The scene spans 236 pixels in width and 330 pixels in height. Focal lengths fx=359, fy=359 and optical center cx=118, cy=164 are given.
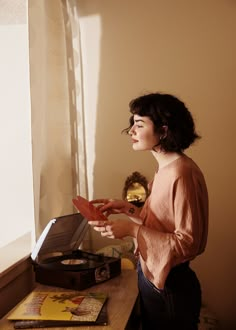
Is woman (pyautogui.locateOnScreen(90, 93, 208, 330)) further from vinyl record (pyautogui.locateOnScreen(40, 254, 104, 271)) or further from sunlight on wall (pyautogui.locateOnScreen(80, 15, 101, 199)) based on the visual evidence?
sunlight on wall (pyautogui.locateOnScreen(80, 15, 101, 199))

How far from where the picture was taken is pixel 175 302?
1064mm

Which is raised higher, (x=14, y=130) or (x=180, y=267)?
(x=14, y=130)

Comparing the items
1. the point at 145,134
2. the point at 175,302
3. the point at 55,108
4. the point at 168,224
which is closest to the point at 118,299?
the point at 175,302

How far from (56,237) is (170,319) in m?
0.51

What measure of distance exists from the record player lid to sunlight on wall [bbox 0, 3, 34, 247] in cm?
28

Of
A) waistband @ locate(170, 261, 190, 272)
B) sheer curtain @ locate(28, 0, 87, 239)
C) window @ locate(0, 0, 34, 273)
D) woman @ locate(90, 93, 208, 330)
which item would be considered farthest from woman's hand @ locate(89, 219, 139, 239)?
window @ locate(0, 0, 34, 273)

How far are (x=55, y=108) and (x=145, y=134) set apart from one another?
60 cm

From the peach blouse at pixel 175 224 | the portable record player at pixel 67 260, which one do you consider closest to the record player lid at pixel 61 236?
the portable record player at pixel 67 260

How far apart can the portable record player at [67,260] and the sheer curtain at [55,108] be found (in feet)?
0.38

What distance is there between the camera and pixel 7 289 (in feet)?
4.06

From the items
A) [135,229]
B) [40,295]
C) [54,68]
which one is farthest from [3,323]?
[54,68]

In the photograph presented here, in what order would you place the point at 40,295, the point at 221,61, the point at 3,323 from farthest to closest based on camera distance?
the point at 221,61, the point at 40,295, the point at 3,323

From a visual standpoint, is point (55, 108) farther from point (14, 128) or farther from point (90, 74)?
point (90, 74)

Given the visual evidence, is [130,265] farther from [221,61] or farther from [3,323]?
[221,61]
